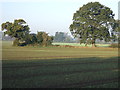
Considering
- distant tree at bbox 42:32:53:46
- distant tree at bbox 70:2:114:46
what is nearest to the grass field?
distant tree at bbox 70:2:114:46

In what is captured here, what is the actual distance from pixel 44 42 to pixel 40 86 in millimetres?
52704

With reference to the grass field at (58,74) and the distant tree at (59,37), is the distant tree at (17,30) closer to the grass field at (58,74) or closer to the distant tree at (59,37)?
the grass field at (58,74)

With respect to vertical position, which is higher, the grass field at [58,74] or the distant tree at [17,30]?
the distant tree at [17,30]

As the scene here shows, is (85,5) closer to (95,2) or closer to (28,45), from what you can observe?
(95,2)

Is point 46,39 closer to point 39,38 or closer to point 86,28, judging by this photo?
point 39,38

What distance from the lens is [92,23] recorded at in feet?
184

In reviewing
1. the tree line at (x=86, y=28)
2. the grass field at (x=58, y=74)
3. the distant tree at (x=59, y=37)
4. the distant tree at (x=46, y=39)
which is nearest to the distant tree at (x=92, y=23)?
the tree line at (x=86, y=28)

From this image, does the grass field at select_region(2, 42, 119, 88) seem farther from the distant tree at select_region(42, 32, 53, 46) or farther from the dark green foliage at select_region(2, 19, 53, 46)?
the distant tree at select_region(42, 32, 53, 46)

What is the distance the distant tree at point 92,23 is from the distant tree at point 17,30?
15124mm

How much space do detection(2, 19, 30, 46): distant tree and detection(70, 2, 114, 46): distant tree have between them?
15.1 metres

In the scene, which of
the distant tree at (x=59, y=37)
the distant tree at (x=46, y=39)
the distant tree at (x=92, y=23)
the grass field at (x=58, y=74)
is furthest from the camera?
the distant tree at (x=59, y=37)

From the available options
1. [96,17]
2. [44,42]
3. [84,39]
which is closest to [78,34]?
[84,39]

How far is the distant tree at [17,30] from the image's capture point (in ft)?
185

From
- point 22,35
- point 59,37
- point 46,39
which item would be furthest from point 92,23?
point 59,37
